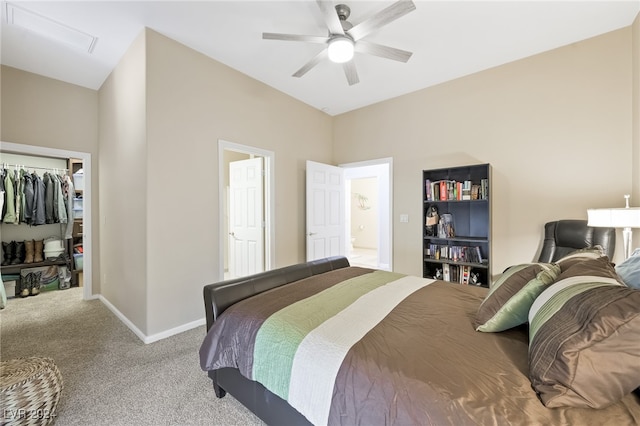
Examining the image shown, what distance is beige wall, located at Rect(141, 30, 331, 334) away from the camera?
2.62 meters

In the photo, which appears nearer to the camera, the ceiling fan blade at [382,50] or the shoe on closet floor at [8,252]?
the ceiling fan blade at [382,50]

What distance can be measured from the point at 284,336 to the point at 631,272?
1.59m

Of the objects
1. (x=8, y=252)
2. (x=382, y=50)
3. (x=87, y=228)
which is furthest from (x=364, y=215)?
(x=8, y=252)

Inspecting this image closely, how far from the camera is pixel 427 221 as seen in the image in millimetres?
3646

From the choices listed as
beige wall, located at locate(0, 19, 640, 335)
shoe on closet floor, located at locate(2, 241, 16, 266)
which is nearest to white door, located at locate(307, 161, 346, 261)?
beige wall, located at locate(0, 19, 640, 335)

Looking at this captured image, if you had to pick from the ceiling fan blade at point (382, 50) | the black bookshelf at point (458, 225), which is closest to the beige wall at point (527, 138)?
the black bookshelf at point (458, 225)

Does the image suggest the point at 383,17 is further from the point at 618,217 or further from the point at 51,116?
the point at 51,116

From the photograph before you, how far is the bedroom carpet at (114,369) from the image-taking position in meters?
1.65

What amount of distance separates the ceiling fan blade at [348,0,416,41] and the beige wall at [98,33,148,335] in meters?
2.05

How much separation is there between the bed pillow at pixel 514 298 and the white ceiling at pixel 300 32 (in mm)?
2210

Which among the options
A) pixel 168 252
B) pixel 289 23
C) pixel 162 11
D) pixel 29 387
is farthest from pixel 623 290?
pixel 162 11

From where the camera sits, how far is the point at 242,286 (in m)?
1.81

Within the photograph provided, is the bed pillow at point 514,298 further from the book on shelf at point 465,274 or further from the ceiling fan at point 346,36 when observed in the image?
the book on shelf at point 465,274

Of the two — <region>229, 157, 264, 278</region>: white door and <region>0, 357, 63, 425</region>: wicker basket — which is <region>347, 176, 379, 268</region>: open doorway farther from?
<region>0, 357, 63, 425</region>: wicker basket
